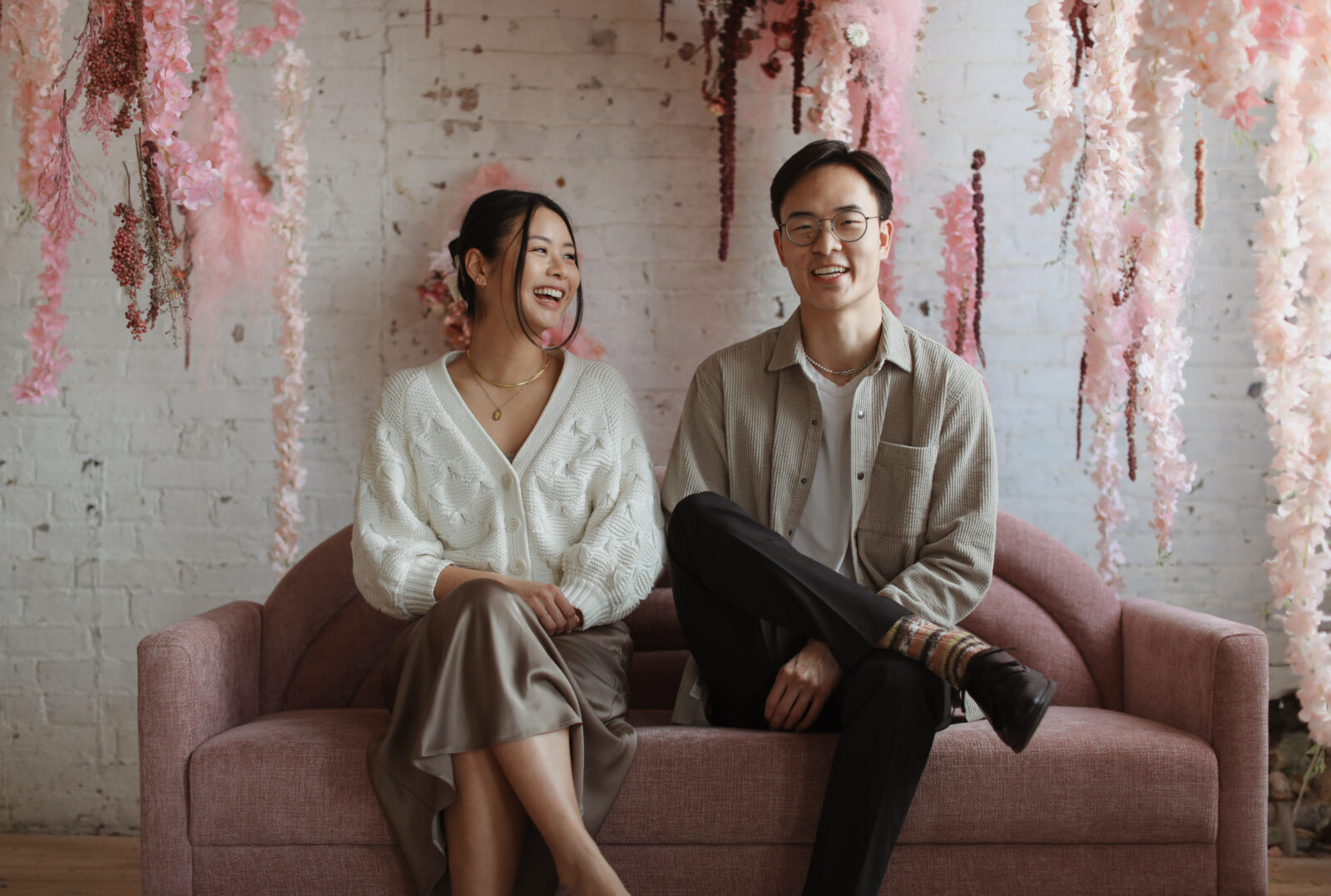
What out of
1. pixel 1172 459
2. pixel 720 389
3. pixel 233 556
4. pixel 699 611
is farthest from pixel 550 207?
pixel 1172 459

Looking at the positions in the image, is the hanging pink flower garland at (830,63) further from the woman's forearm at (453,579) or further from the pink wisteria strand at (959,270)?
the woman's forearm at (453,579)

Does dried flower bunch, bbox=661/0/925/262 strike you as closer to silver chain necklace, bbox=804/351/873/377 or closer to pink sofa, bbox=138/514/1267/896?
silver chain necklace, bbox=804/351/873/377

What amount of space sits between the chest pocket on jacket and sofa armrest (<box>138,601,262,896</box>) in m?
1.26

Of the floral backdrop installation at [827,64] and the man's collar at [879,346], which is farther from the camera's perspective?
the floral backdrop installation at [827,64]

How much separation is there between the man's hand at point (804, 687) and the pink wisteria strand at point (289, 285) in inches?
54.2

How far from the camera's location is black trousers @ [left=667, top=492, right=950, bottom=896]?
1.54 m

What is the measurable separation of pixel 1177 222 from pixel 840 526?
123cm

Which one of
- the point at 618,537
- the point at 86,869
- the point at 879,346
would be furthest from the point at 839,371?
the point at 86,869

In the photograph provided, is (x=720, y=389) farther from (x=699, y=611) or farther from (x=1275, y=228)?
(x=1275, y=228)

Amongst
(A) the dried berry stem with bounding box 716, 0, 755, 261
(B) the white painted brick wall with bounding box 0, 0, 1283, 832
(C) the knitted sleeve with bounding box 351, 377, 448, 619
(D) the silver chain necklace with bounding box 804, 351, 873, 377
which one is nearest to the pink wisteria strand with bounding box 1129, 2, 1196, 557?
(B) the white painted brick wall with bounding box 0, 0, 1283, 832

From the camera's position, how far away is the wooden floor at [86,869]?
2090mm

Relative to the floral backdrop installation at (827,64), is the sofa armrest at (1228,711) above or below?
below

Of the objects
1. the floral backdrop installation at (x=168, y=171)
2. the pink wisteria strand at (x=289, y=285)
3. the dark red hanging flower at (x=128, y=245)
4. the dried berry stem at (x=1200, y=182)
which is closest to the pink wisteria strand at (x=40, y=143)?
the floral backdrop installation at (x=168, y=171)

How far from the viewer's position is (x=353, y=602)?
85.0 inches
